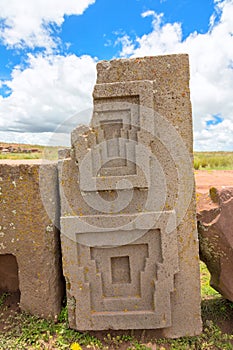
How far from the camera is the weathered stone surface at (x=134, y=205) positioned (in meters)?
2.85

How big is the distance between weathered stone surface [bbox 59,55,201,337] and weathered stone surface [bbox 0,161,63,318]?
22 cm

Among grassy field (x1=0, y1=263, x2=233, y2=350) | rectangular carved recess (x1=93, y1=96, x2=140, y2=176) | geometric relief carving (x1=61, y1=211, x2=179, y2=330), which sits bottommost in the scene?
grassy field (x1=0, y1=263, x2=233, y2=350)

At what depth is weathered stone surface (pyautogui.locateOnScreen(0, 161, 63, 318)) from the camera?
3.05 metres

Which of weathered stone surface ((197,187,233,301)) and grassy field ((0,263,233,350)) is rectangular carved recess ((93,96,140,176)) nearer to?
weathered stone surface ((197,187,233,301))

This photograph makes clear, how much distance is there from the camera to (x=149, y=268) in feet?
9.67

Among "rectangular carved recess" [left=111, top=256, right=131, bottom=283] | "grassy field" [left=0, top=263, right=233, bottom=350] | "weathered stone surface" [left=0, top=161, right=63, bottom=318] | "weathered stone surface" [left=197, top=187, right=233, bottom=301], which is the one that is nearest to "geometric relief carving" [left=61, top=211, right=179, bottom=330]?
"rectangular carved recess" [left=111, top=256, right=131, bottom=283]

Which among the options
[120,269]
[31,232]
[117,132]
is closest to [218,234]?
[120,269]

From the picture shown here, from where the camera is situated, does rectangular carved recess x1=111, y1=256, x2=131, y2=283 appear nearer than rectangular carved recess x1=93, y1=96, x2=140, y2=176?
No

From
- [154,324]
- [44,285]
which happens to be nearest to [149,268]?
[154,324]

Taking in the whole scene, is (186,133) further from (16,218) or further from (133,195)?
(16,218)

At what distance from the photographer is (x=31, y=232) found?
10.1 feet

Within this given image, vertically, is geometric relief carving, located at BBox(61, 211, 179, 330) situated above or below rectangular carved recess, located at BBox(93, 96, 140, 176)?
below

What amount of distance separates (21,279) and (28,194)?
878 millimetres

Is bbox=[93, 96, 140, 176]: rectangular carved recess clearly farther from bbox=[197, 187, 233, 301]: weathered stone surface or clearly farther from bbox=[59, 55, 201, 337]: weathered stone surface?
bbox=[197, 187, 233, 301]: weathered stone surface
